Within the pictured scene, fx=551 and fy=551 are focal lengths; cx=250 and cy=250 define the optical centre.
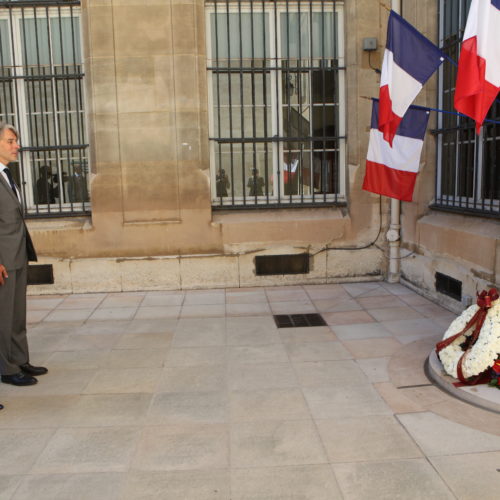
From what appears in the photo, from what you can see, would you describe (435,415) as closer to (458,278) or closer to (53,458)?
(53,458)

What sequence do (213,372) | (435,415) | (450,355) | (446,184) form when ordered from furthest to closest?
(446,184)
(213,372)
(450,355)
(435,415)

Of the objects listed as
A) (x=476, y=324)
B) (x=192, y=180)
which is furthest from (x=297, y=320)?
(x=192, y=180)

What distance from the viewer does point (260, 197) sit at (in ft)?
28.7

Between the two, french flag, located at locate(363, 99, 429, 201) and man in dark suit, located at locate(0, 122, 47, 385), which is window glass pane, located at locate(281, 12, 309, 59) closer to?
french flag, located at locate(363, 99, 429, 201)

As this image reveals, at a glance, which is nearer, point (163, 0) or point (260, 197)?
point (163, 0)

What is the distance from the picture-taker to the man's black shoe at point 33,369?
4965mm

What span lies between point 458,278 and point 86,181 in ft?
18.6

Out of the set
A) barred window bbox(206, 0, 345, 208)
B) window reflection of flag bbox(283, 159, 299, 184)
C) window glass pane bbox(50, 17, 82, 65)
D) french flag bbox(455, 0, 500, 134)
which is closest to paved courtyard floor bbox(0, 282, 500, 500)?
french flag bbox(455, 0, 500, 134)

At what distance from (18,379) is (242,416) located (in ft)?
6.86

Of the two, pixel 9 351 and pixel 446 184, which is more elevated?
pixel 446 184

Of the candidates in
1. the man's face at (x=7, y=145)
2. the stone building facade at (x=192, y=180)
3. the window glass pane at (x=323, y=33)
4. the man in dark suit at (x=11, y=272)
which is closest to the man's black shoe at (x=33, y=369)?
the man in dark suit at (x=11, y=272)

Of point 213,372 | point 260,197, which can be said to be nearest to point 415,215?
point 260,197

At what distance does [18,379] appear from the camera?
4.80 meters

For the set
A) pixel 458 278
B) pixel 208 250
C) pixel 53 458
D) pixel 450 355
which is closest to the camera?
pixel 53 458
